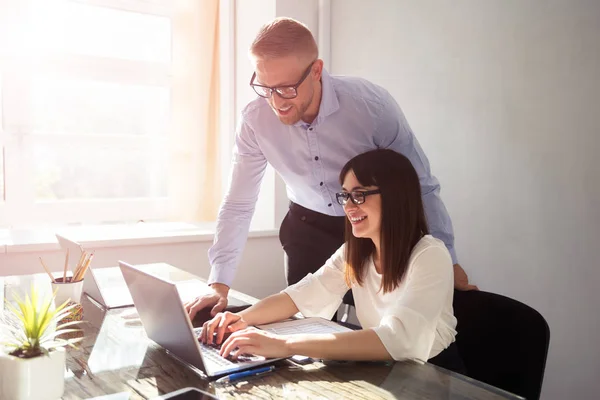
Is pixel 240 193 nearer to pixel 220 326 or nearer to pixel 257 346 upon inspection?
pixel 220 326

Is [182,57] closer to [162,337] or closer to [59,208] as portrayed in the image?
[59,208]

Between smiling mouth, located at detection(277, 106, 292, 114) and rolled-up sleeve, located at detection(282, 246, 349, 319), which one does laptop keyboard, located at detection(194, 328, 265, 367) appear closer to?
rolled-up sleeve, located at detection(282, 246, 349, 319)

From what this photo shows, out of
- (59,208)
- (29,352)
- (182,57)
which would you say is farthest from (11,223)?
(29,352)

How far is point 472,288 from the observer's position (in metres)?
1.59

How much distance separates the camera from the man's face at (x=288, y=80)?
167 cm

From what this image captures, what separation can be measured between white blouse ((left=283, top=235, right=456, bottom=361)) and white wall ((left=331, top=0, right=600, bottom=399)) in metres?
0.98

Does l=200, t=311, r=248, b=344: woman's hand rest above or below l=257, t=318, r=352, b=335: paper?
above

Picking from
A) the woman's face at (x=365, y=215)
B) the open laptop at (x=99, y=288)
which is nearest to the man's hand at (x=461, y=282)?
the woman's face at (x=365, y=215)

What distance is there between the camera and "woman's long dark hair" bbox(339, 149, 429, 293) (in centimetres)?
151

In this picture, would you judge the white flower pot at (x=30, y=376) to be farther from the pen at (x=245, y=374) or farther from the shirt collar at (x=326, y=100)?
the shirt collar at (x=326, y=100)

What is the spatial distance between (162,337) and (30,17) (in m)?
2.64

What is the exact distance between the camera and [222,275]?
190 centimetres

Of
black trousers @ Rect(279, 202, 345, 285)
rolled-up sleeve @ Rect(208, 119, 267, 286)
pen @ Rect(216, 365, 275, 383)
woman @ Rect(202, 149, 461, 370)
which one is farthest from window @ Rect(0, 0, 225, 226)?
pen @ Rect(216, 365, 275, 383)

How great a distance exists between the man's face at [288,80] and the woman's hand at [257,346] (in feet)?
2.49
